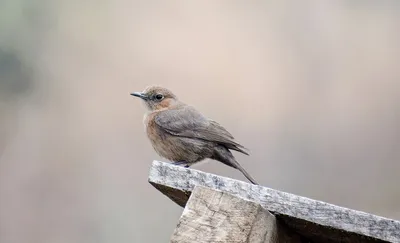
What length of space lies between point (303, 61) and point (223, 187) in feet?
7.87

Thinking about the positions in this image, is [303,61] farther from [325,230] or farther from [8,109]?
[325,230]

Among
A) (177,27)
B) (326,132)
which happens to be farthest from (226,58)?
(326,132)

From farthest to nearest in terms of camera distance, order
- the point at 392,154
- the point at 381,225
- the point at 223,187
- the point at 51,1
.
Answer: the point at 51,1, the point at 392,154, the point at 223,187, the point at 381,225

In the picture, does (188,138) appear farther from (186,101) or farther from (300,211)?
(300,211)

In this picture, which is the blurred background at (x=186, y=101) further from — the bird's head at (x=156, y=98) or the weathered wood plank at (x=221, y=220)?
the weathered wood plank at (x=221, y=220)

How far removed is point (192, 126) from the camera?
3082 millimetres

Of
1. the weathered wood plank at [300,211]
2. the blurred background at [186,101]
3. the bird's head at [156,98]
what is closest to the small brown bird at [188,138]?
the bird's head at [156,98]

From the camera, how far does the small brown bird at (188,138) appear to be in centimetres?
301

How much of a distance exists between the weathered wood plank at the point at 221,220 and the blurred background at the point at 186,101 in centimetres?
212

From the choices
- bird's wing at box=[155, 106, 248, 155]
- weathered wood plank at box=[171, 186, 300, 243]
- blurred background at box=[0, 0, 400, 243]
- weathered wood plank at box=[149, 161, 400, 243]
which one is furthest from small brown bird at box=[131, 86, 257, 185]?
weathered wood plank at box=[171, 186, 300, 243]

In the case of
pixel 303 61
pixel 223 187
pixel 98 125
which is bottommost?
pixel 223 187

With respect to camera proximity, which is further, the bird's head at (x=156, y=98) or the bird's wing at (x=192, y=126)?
the bird's head at (x=156, y=98)

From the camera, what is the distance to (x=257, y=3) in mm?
3994

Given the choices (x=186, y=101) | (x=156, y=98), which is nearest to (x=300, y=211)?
(x=156, y=98)
